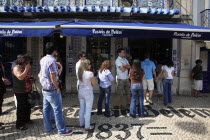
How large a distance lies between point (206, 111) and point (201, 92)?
301cm

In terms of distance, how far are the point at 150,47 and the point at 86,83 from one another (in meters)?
6.27

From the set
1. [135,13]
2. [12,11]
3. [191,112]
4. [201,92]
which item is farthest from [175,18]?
[12,11]

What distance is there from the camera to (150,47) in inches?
364

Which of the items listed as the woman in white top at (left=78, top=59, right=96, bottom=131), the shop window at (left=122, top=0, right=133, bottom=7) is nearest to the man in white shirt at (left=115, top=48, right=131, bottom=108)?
the woman in white top at (left=78, top=59, right=96, bottom=131)

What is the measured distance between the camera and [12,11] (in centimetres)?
718

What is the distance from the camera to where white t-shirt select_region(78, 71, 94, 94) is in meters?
3.79

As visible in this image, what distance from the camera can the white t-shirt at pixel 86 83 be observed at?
12.4ft

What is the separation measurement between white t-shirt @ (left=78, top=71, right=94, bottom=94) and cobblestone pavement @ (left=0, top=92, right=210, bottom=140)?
3.04 ft

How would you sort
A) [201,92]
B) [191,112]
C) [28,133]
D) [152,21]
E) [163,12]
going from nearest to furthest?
[28,133], [191,112], [163,12], [152,21], [201,92]

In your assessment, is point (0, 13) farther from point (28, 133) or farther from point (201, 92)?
point (201, 92)

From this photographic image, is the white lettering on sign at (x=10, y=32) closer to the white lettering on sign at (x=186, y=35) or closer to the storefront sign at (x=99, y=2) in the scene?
the storefront sign at (x=99, y=2)

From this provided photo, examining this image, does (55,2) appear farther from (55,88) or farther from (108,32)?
(55,88)

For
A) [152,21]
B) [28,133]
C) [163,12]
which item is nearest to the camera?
[28,133]

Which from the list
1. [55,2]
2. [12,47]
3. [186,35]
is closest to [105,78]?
[186,35]
